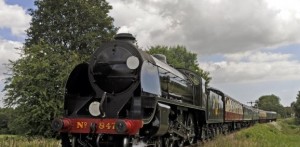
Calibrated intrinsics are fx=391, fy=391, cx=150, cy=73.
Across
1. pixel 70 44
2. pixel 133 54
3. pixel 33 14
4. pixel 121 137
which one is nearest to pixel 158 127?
pixel 121 137

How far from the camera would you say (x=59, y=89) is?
26047 mm

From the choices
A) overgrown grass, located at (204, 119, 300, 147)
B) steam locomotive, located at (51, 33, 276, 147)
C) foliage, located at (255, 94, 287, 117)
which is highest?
foliage, located at (255, 94, 287, 117)

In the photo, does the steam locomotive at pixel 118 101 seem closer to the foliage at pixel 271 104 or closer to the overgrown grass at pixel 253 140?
the overgrown grass at pixel 253 140

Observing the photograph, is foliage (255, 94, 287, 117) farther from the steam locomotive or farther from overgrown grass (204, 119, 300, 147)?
the steam locomotive

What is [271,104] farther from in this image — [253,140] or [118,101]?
[118,101]

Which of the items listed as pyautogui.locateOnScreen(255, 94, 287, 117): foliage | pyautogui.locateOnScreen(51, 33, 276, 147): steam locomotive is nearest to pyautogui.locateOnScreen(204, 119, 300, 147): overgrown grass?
pyautogui.locateOnScreen(51, 33, 276, 147): steam locomotive

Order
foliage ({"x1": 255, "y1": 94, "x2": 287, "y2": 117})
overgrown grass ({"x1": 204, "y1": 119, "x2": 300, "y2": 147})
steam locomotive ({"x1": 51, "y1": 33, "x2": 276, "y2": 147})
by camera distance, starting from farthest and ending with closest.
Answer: foliage ({"x1": 255, "y1": 94, "x2": 287, "y2": 117}) < overgrown grass ({"x1": 204, "y1": 119, "x2": 300, "y2": 147}) < steam locomotive ({"x1": 51, "y1": 33, "x2": 276, "y2": 147})

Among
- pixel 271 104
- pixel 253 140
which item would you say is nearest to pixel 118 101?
pixel 253 140

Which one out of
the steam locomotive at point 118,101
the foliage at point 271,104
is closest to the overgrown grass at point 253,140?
the steam locomotive at point 118,101

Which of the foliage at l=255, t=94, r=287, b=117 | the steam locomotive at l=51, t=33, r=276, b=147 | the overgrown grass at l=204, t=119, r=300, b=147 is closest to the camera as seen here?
the steam locomotive at l=51, t=33, r=276, b=147

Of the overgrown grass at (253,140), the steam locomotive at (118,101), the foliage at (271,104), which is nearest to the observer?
the steam locomotive at (118,101)

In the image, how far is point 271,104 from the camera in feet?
526

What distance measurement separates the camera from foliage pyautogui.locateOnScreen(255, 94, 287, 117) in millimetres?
155400

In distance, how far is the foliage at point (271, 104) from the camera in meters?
155
